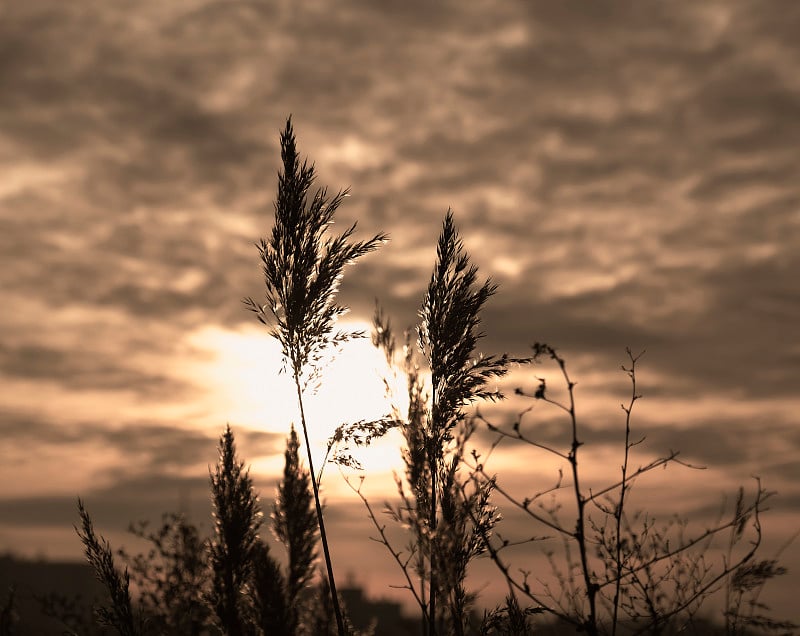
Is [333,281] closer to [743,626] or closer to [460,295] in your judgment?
[460,295]

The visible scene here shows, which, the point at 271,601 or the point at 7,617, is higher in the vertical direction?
the point at 271,601

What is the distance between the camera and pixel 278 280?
252 inches

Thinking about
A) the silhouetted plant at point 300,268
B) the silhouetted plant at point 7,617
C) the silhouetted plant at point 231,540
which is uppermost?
the silhouetted plant at point 300,268

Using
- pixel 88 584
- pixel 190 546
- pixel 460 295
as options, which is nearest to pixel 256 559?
pixel 190 546

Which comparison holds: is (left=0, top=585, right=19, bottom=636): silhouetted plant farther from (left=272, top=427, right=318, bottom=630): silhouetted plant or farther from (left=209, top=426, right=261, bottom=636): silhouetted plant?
(left=272, top=427, right=318, bottom=630): silhouetted plant

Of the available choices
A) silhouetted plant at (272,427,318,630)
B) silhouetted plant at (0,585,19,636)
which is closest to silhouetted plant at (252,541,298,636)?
silhouetted plant at (272,427,318,630)

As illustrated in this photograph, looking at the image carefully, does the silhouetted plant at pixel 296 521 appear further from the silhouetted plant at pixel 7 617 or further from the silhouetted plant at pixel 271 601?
the silhouetted plant at pixel 7 617

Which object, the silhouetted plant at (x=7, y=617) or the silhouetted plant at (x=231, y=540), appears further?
the silhouetted plant at (x=7, y=617)

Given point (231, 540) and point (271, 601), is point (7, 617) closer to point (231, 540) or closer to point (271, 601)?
point (231, 540)

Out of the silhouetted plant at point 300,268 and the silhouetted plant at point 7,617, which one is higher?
the silhouetted plant at point 300,268

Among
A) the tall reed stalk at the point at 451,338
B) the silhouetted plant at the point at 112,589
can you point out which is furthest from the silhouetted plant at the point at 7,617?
the tall reed stalk at the point at 451,338

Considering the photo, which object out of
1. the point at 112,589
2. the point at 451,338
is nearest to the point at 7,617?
the point at 112,589

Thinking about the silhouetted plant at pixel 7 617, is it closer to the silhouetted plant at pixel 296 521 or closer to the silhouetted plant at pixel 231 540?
the silhouetted plant at pixel 231 540

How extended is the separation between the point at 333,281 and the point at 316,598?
98.4 inches
